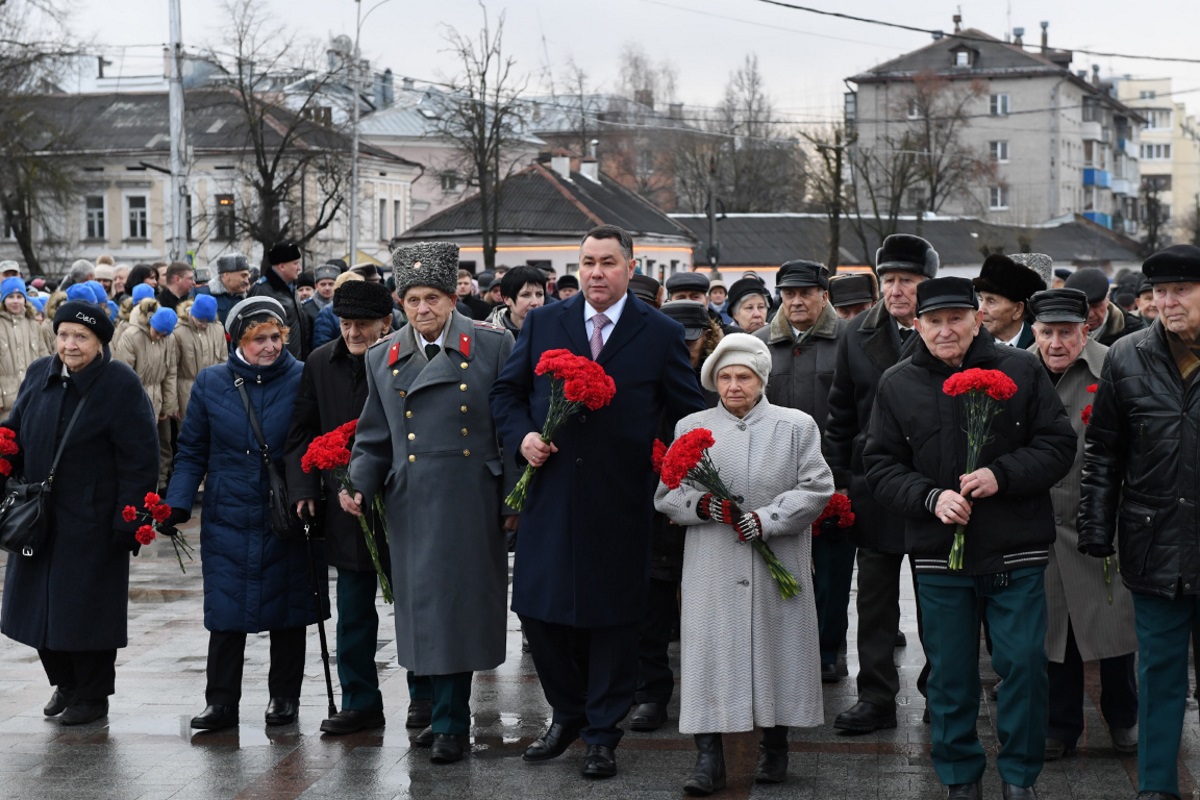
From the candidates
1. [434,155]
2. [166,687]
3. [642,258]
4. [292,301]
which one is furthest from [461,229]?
[166,687]

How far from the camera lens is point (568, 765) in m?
6.90

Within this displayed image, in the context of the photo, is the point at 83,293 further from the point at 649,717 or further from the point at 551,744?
the point at 551,744

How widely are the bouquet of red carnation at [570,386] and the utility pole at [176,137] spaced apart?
22.5m

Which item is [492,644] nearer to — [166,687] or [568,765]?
[568,765]

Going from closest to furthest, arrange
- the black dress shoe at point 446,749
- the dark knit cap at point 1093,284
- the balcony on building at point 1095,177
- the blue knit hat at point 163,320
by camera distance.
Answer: the black dress shoe at point 446,749, the dark knit cap at point 1093,284, the blue knit hat at point 163,320, the balcony on building at point 1095,177

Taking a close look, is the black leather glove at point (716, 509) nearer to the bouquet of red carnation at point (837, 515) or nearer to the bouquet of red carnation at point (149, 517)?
the bouquet of red carnation at point (837, 515)

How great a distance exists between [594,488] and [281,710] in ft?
6.37

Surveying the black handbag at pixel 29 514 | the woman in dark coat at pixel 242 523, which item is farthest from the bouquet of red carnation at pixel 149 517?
the black handbag at pixel 29 514

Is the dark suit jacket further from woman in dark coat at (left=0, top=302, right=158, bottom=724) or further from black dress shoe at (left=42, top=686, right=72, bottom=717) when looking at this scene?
black dress shoe at (left=42, top=686, right=72, bottom=717)

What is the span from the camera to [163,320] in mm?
14703

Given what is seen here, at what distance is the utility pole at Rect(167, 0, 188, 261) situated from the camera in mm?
28328

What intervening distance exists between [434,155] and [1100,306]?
7739 cm

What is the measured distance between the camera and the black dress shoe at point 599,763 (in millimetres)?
6660

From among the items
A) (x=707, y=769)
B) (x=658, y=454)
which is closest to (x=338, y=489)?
(x=658, y=454)
